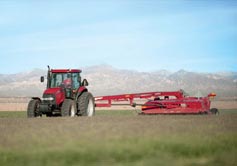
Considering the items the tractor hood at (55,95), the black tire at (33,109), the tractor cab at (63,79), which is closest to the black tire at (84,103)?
the tractor cab at (63,79)

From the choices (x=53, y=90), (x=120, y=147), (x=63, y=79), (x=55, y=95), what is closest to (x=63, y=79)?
(x=63, y=79)

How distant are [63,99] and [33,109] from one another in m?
1.64

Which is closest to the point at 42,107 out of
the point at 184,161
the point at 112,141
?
the point at 112,141

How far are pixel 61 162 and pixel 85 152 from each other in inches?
39.6

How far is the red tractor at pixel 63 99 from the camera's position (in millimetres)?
23172

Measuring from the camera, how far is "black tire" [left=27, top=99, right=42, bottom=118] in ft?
77.3

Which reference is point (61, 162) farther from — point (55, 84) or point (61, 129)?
point (55, 84)

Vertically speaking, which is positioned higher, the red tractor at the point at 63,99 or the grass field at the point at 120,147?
the red tractor at the point at 63,99

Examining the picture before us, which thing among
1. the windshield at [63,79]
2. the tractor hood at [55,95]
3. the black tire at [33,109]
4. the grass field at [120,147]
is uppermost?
the windshield at [63,79]

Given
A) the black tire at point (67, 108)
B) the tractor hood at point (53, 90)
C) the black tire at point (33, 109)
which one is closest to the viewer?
the black tire at point (67, 108)

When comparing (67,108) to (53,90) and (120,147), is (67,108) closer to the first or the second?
(53,90)

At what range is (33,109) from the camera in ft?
77.4

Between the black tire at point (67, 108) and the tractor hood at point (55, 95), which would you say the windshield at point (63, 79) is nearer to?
the tractor hood at point (55, 95)

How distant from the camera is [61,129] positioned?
15969 mm
